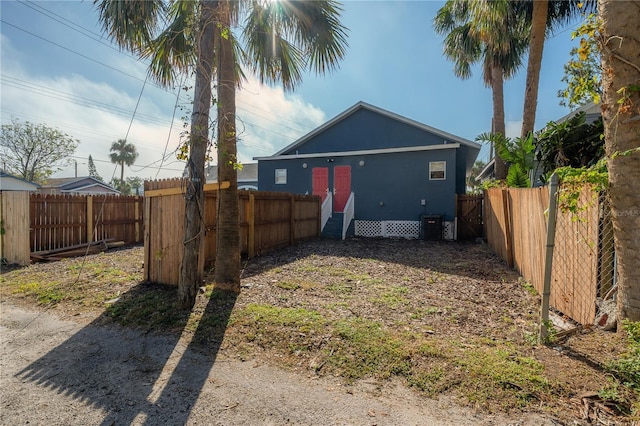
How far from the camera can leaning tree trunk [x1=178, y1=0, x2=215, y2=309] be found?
430cm

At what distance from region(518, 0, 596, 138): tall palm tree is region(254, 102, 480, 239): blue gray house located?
2.35 m

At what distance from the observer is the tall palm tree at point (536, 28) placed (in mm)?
9148

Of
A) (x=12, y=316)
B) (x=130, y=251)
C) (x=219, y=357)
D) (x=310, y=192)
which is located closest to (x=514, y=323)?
(x=219, y=357)

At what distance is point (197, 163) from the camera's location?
439 cm

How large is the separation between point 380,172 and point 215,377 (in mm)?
12097

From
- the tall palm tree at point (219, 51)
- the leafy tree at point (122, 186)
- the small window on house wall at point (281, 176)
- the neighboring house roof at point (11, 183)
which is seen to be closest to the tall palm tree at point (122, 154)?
the leafy tree at point (122, 186)

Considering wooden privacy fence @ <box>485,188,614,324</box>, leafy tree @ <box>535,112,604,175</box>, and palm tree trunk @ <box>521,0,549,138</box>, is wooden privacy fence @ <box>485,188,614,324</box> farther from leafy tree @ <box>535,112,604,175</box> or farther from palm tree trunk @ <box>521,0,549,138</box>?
palm tree trunk @ <box>521,0,549,138</box>

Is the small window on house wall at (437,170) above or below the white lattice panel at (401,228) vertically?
above

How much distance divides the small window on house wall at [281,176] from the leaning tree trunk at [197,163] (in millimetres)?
11345

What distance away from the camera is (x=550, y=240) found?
3000 millimetres

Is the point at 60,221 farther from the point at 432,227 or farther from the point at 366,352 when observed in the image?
the point at 432,227

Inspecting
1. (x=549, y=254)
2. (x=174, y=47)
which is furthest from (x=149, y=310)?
(x=549, y=254)

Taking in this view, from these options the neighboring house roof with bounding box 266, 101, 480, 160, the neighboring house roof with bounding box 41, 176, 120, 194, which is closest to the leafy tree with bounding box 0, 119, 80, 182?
the neighboring house roof with bounding box 41, 176, 120, 194

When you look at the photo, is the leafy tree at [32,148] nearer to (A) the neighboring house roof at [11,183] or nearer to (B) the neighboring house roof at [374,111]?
(A) the neighboring house roof at [11,183]
